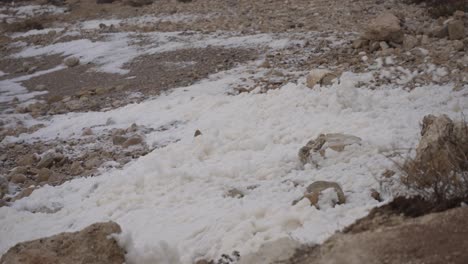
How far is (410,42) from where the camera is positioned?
7367 mm

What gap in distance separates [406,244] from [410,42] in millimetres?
5567

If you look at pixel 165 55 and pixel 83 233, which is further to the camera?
pixel 165 55

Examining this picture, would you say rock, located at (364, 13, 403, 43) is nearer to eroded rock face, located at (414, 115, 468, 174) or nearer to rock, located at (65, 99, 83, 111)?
eroded rock face, located at (414, 115, 468, 174)

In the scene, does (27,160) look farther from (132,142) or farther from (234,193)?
(234,193)

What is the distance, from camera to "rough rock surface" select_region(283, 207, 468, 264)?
2377 mm

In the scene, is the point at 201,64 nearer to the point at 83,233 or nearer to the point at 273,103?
the point at 273,103

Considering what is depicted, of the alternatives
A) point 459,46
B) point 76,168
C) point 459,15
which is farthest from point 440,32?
point 76,168

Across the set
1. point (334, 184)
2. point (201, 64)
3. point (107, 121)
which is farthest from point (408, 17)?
point (334, 184)

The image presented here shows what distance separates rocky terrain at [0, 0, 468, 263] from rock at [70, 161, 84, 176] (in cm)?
2

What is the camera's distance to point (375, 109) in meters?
5.51

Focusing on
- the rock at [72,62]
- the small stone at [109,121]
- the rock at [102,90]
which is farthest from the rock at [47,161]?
the rock at [72,62]

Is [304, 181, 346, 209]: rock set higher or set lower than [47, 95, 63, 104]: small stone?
higher

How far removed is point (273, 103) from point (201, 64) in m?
3.58

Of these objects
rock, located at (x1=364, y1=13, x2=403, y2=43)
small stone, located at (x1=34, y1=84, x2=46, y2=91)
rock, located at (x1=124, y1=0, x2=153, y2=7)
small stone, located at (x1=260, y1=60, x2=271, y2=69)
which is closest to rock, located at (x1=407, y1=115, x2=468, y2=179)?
rock, located at (x1=364, y1=13, x2=403, y2=43)
